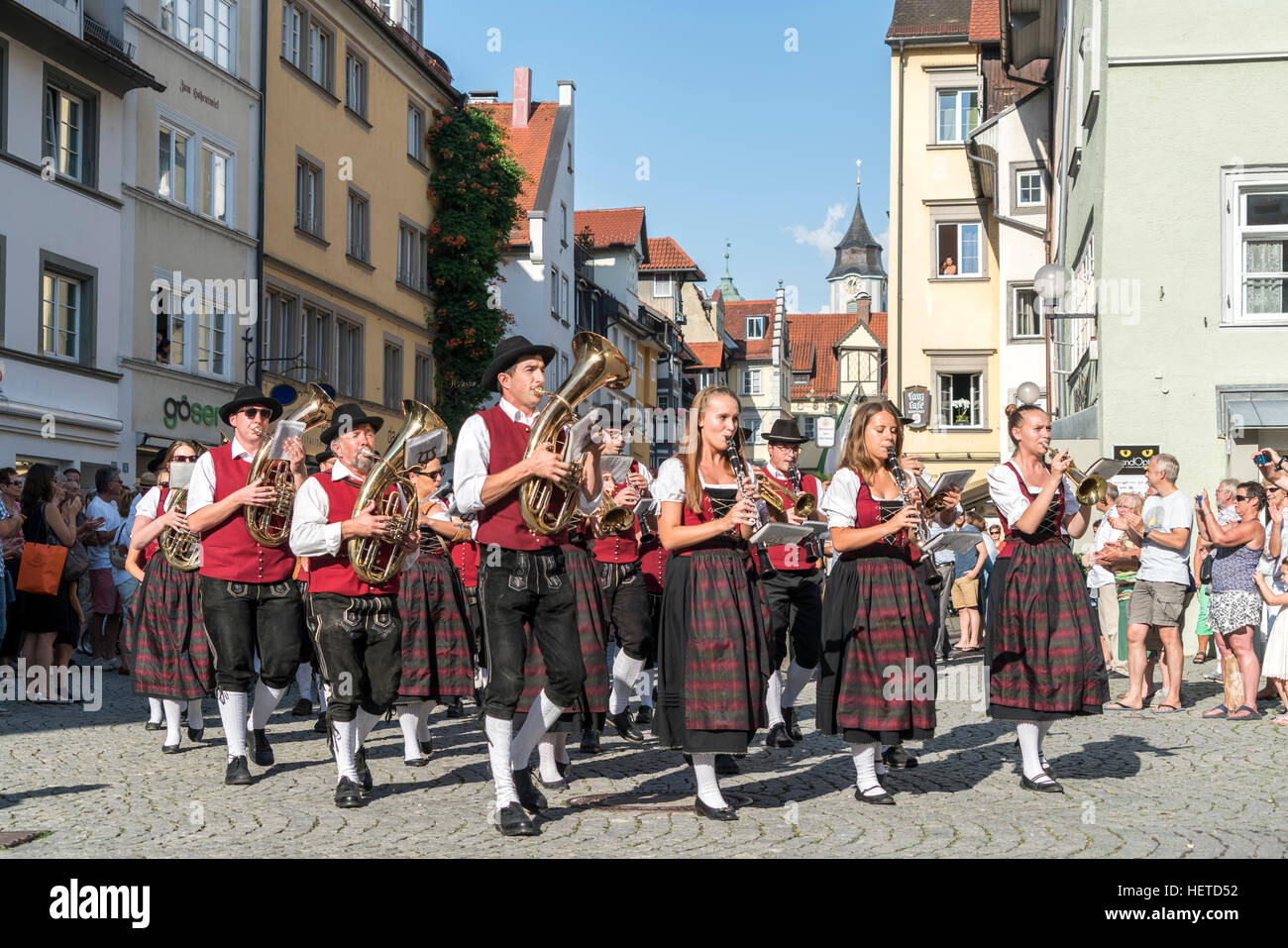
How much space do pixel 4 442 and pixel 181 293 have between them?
536 cm

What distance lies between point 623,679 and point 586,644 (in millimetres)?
3392

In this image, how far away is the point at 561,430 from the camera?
6.86m

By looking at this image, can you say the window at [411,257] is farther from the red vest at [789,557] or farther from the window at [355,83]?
the red vest at [789,557]

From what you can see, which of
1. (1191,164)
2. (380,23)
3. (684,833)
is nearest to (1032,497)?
(684,833)

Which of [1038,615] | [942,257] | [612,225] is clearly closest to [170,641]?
[1038,615]

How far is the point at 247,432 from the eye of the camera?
871 cm

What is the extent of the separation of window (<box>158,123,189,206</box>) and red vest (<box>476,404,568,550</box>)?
61.5ft

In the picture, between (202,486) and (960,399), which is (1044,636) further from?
(960,399)

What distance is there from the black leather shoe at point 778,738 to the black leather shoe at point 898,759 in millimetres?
982

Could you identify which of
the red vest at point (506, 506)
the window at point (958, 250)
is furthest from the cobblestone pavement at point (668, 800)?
the window at point (958, 250)

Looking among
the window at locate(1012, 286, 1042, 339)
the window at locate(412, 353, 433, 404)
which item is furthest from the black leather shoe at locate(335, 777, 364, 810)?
the window at locate(1012, 286, 1042, 339)

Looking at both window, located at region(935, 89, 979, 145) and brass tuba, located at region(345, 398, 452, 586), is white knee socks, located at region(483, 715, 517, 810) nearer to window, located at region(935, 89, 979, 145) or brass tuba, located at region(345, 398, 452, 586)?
brass tuba, located at region(345, 398, 452, 586)

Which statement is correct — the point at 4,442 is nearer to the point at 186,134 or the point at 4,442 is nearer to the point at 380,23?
the point at 186,134

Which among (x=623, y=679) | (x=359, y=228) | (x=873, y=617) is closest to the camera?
(x=873, y=617)
